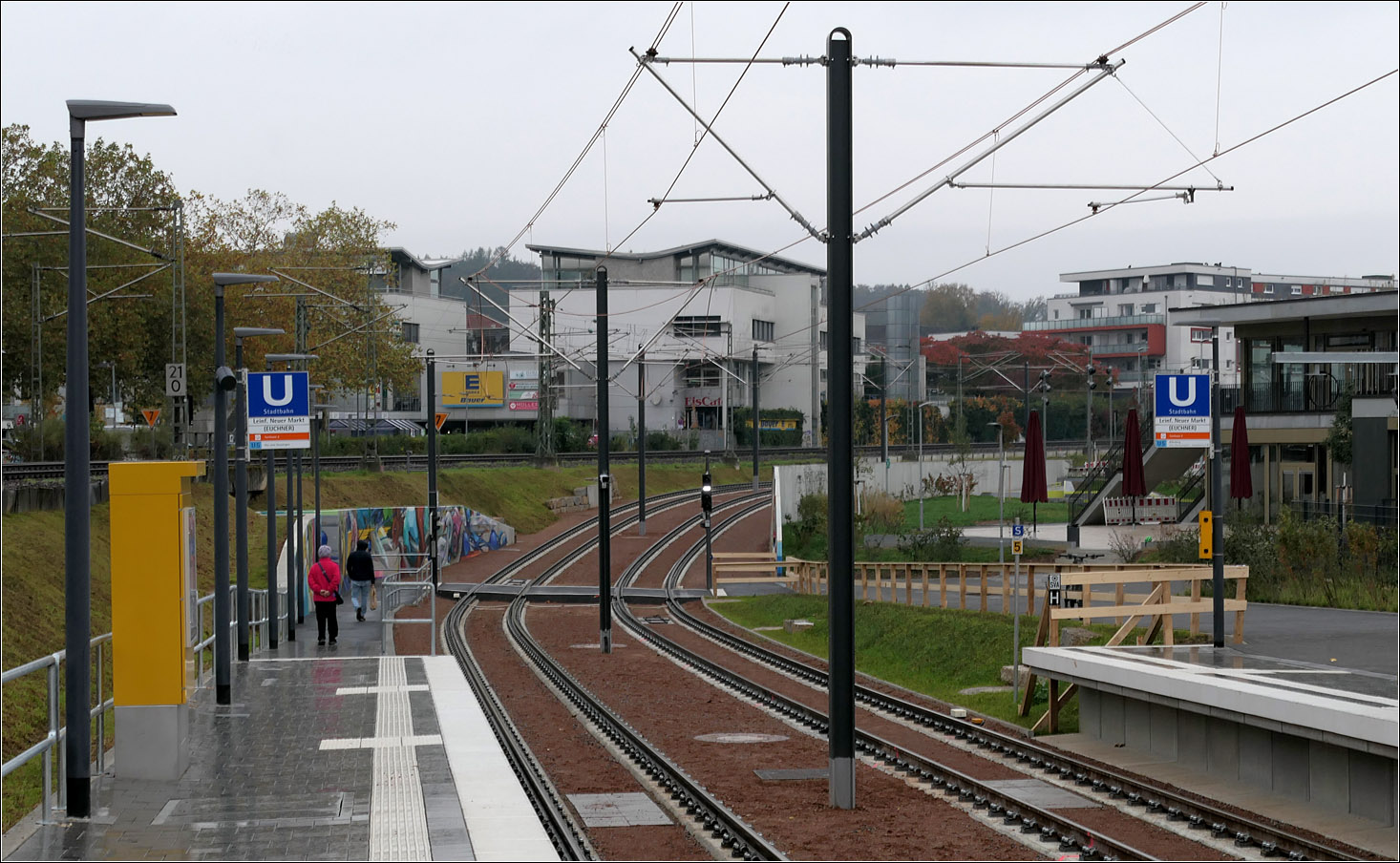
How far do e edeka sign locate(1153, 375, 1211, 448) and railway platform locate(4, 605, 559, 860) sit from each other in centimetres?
983

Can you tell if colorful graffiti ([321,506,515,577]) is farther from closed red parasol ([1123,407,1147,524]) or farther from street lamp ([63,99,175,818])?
street lamp ([63,99,175,818])

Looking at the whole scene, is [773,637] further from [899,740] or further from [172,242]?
[172,242]

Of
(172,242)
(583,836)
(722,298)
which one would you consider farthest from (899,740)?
(722,298)

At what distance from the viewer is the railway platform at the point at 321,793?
401 inches

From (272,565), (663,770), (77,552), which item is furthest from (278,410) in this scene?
(77,552)

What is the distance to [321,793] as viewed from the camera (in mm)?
12227

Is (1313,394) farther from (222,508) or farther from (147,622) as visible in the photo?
(147,622)

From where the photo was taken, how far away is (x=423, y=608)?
1483 inches

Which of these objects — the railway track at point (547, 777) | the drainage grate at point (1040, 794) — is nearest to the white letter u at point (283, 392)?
the railway track at point (547, 777)

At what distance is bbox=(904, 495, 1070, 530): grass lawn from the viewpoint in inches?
2239

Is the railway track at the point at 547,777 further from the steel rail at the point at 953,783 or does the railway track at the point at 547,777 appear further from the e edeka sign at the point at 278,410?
the e edeka sign at the point at 278,410

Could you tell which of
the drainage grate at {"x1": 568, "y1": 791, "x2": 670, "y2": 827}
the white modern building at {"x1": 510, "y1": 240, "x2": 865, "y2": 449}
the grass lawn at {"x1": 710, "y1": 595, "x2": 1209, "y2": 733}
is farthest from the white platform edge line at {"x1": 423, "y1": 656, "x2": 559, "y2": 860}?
the white modern building at {"x1": 510, "y1": 240, "x2": 865, "y2": 449}

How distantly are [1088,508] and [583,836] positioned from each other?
4060 centimetres

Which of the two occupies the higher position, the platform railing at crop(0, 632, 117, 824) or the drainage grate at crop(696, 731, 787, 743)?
the platform railing at crop(0, 632, 117, 824)
